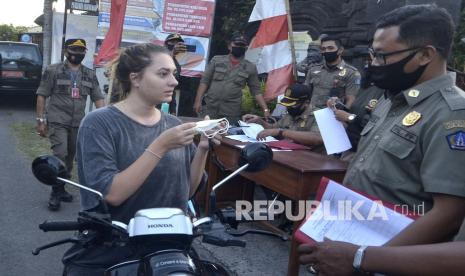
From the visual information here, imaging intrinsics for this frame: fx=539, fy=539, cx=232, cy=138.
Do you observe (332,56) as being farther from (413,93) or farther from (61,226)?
(61,226)

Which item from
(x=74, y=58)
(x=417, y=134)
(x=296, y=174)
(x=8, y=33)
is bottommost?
(x=8, y=33)

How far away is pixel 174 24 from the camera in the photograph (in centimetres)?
1001

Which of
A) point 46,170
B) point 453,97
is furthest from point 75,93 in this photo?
point 453,97

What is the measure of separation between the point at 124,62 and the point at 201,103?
5544mm

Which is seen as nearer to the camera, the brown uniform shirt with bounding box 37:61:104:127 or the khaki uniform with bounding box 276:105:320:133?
the khaki uniform with bounding box 276:105:320:133

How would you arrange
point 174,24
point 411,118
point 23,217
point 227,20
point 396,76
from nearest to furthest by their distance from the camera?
point 411,118, point 396,76, point 23,217, point 174,24, point 227,20

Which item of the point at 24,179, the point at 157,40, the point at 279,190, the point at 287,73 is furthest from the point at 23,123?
the point at 279,190

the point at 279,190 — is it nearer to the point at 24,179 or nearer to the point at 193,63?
the point at 24,179

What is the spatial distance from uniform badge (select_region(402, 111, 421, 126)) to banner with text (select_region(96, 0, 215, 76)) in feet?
26.2

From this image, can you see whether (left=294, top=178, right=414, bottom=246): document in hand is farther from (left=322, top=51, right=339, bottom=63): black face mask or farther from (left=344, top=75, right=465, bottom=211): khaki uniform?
(left=322, top=51, right=339, bottom=63): black face mask

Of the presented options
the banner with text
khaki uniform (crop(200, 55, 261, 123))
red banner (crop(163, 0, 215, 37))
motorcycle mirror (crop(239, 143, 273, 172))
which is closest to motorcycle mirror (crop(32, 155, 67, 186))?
motorcycle mirror (crop(239, 143, 273, 172))

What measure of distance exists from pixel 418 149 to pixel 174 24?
28.1 ft

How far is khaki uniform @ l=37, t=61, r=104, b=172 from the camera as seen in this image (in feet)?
20.9

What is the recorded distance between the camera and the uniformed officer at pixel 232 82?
24.5 feet
